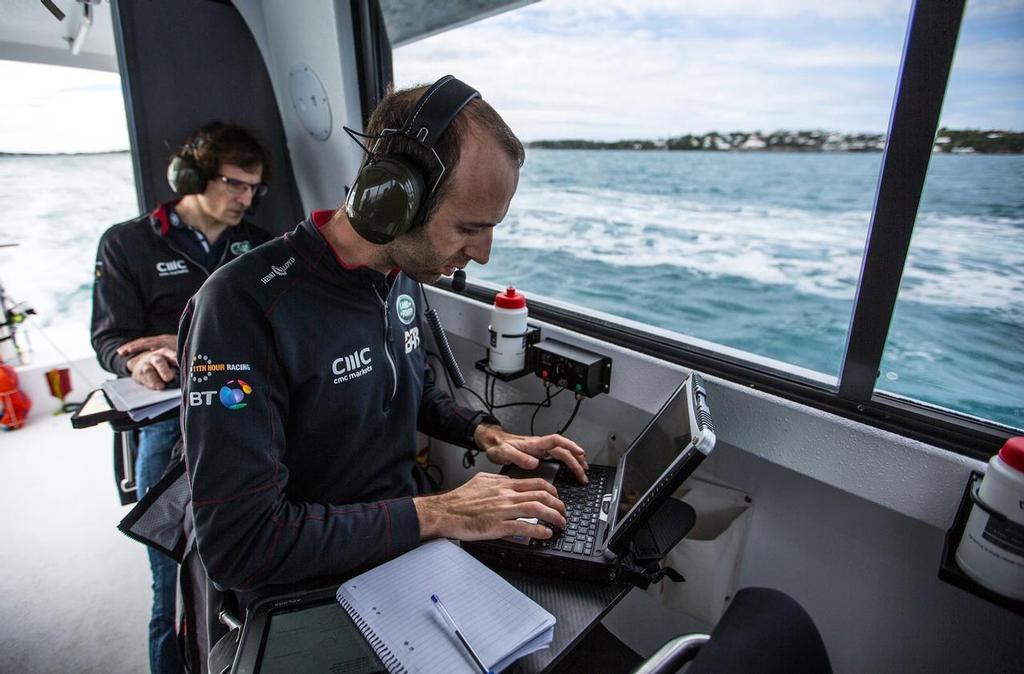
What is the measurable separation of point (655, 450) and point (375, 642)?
20.1 inches

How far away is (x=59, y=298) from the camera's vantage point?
4.19m

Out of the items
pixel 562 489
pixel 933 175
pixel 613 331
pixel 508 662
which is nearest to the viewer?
pixel 508 662

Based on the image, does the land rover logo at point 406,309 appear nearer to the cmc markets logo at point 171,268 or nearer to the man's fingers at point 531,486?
the man's fingers at point 531,486

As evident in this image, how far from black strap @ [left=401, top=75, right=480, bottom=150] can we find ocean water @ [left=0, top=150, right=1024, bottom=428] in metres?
3.85

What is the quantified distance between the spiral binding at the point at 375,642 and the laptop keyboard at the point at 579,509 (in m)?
0.27

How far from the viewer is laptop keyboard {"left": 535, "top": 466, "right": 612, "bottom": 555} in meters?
0.78

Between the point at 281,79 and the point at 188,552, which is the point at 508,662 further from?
the point at 281,79

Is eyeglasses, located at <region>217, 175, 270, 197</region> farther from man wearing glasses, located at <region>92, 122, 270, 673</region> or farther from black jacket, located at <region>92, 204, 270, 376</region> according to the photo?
black jacket, located at <region>92, 204, 270, 376</region>

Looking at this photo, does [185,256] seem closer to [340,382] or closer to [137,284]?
[137,284]

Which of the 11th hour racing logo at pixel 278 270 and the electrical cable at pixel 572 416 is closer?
the 11th hour racing logo at pixel 278 270

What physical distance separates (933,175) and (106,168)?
5.07m

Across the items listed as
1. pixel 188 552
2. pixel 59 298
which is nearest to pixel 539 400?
pixel 188 552

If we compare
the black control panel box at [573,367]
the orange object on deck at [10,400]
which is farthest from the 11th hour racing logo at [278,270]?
the orange object on deck at [10,400]

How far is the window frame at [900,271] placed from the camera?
0.82 metres
